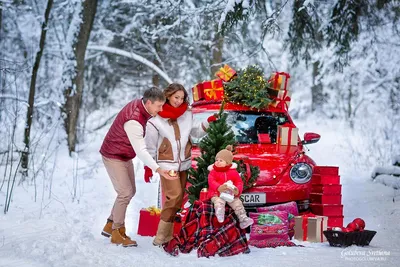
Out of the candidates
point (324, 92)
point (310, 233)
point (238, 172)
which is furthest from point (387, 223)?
point (324, 92)

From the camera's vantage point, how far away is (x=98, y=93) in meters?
24.2

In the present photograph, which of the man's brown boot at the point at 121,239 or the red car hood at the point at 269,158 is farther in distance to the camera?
the red car hood at the point at 269,158

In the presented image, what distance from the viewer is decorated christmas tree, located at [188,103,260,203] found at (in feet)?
21.2

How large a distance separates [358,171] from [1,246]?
411 inches

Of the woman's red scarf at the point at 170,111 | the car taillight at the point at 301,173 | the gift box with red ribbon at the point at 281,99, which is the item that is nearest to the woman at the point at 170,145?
the woman's red scarf at the point at 170,111

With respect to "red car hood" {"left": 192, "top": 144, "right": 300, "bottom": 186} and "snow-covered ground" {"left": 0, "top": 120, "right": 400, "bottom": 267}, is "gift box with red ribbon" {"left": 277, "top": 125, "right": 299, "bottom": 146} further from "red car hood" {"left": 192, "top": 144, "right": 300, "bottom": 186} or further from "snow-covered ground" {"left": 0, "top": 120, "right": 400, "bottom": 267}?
"snow-covered ground" {"left": 0, "top": 120, "right": 400, "bottom": 267}

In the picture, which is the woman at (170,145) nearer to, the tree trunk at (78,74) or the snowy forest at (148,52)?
the snowy forest at (148,52)

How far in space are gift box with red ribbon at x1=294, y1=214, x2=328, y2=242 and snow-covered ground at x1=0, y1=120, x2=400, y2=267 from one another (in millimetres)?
140

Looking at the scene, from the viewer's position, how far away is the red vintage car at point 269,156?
269 inches

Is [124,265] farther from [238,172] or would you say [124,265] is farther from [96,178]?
[96,178]

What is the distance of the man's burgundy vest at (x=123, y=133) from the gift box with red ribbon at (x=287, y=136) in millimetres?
2441

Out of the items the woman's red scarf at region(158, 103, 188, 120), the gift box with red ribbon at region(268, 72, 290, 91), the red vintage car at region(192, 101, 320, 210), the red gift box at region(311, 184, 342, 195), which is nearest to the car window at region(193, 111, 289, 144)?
the red vintage car at region(192, 101, 320, 210)

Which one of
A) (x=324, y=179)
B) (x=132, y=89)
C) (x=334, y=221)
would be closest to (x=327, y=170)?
(x=324, y=179)

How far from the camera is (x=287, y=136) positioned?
7.91 m
